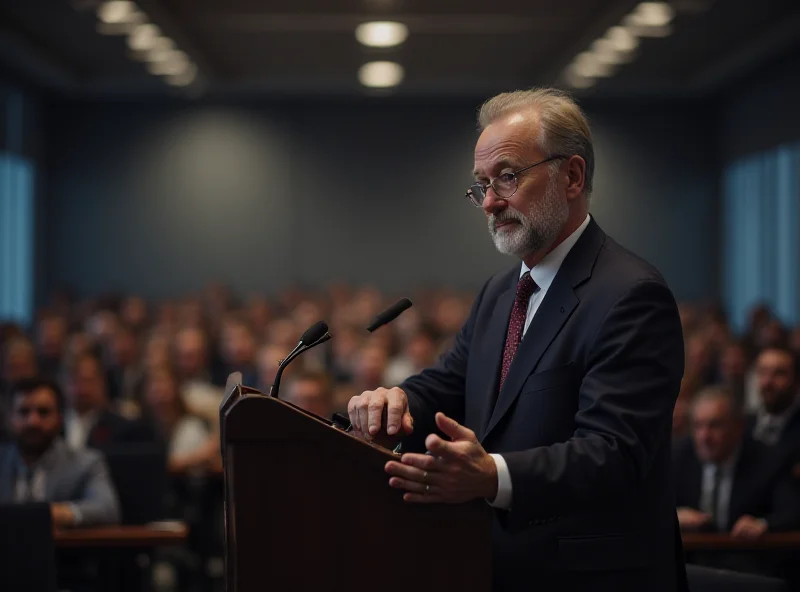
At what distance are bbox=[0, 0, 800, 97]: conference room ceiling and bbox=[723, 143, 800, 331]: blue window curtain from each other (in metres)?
1.31

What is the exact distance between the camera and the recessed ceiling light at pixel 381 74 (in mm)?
14695

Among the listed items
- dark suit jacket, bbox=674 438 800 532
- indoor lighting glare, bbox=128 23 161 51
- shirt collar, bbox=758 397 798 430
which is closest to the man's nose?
dark suit jacket, bbox=674 438 800 532

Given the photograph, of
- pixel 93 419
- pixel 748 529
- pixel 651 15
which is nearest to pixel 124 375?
pixel 93 419

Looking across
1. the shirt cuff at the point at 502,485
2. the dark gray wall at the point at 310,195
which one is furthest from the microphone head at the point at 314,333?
the dark gray wall at the point at 310,195

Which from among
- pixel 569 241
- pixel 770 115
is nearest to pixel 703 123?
pixel 770 115

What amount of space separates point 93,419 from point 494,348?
4.76 m

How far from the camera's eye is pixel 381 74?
1543 centimetres

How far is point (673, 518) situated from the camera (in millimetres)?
2379

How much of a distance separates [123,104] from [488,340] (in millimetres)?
15813

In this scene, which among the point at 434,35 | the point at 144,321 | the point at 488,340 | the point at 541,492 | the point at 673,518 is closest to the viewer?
the point at 541,492

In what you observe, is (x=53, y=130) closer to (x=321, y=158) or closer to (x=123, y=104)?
(x=123, y=104)

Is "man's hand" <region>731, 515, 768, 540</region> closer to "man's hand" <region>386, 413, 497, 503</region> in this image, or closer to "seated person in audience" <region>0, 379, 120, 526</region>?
"seated person in audience" <region>0, 379, 120, 526</region>

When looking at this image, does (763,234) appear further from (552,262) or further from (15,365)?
(552,262)

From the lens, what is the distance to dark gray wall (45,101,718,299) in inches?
685
